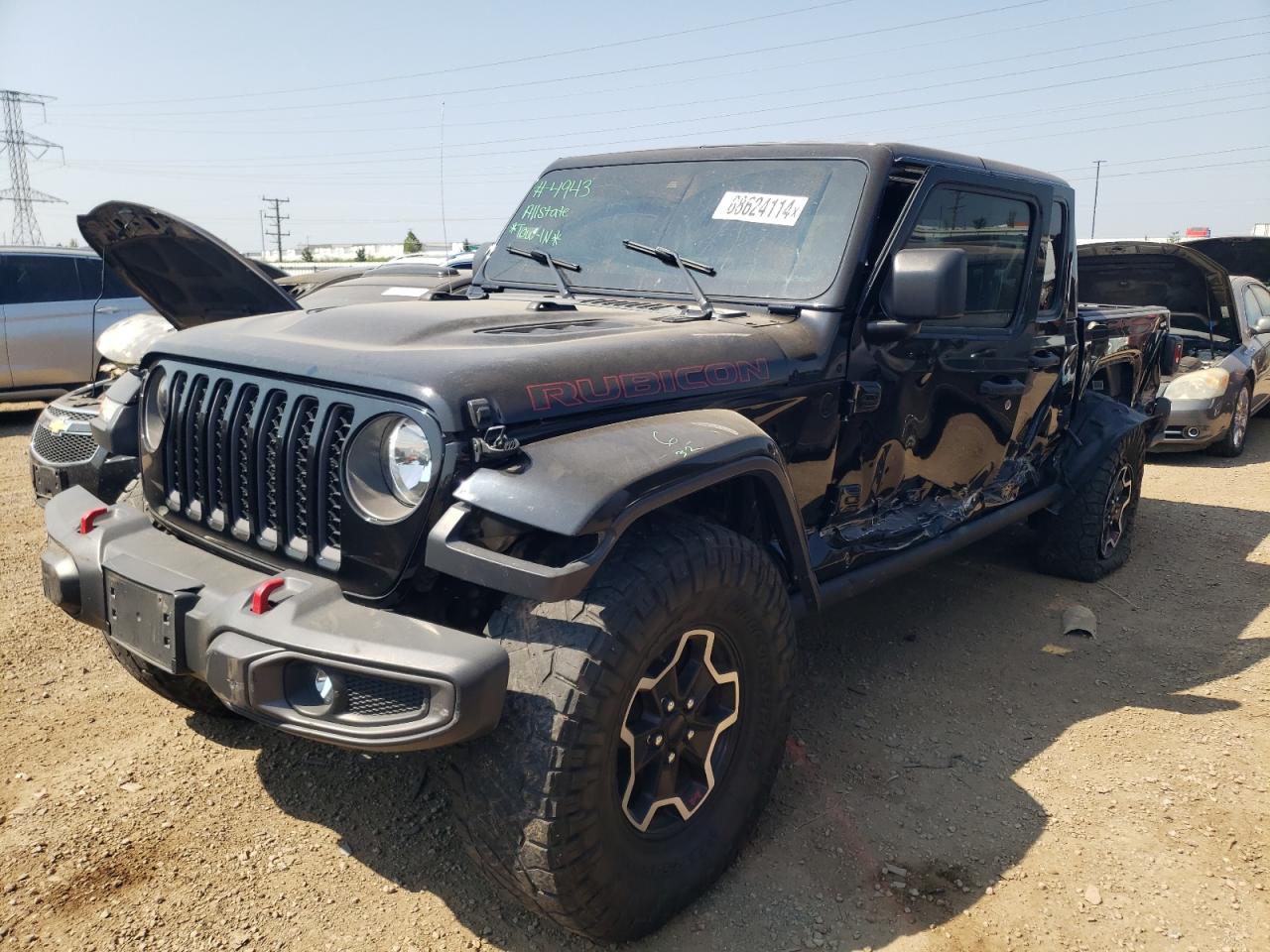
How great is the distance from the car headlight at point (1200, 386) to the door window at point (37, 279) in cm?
988

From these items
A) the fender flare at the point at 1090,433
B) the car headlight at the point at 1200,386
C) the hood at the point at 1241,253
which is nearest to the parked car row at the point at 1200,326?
the car headlight at the point at 1200,386

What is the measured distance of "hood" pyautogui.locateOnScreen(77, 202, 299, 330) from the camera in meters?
3.46

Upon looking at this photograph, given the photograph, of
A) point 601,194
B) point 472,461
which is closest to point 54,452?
point 601,194

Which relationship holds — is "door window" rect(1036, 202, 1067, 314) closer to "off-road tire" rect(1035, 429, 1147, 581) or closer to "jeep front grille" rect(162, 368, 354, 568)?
"off-road tire" rect(1035, 429, 1147, 581)

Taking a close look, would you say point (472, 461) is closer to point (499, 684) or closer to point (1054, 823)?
point (499, 684)

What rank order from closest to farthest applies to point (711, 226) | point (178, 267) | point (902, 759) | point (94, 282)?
point (902, 759) < point (711, 226) < point (178, 267) < point (94, 282)

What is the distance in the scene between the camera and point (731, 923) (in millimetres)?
2553

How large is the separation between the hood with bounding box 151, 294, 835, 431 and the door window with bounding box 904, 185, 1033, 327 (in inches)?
31.9

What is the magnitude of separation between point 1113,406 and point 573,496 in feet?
13.5

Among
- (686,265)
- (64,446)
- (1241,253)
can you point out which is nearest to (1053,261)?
(686,265)

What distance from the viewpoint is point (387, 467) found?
7.58ft

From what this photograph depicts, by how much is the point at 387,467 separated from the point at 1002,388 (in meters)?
2.79

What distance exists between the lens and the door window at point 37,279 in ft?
29.6

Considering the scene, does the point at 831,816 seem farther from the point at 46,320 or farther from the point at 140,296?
the point at 46,320
